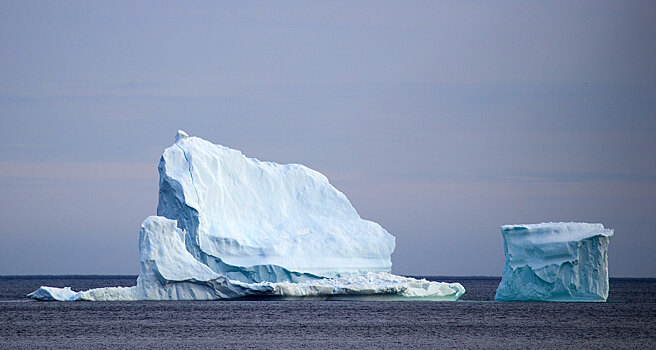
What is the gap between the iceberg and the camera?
2956 centimetres

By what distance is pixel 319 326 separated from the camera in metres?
25.6

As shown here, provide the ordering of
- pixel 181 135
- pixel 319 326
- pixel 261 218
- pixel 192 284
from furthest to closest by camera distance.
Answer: pixel 261 218
pixel 181 135
pixel 192 284
pixel 319 326

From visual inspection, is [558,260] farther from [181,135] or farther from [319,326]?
[181,135]

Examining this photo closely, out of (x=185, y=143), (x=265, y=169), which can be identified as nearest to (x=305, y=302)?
(x=265, y=169)

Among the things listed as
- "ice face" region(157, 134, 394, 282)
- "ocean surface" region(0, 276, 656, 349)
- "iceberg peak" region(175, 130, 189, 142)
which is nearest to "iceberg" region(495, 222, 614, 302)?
"ocean surface" region(0, 276, 656, 349)

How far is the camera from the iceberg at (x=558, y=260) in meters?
29.6

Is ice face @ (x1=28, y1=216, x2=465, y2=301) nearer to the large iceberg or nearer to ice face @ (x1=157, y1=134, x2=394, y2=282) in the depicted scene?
the large iceberg

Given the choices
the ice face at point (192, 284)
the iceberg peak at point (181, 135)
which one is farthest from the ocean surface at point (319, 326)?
the iceberg peak at point (181, 135)

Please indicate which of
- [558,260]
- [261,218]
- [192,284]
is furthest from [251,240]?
[558,260]

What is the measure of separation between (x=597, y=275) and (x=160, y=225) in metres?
13.2

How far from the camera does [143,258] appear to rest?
28578 mm

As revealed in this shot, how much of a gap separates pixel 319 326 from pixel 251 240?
7.11 m

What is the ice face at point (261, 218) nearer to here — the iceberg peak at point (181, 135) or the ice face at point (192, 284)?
the iceberg peak at point (181, 135)

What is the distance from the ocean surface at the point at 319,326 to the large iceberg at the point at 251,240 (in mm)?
774
